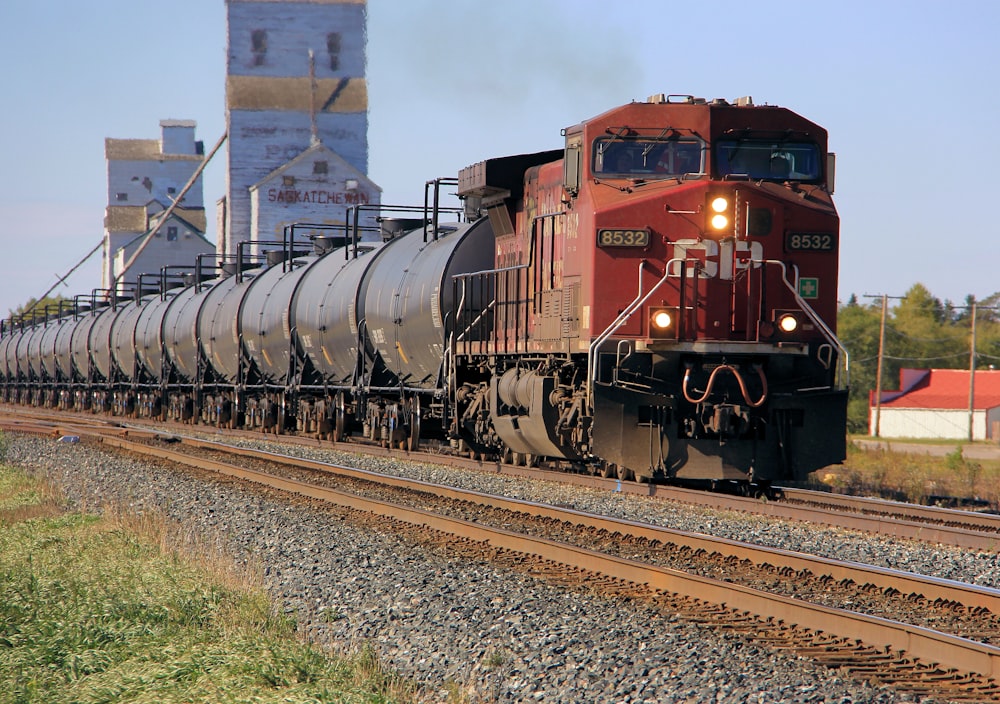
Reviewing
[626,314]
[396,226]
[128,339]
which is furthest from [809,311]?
[128,339]

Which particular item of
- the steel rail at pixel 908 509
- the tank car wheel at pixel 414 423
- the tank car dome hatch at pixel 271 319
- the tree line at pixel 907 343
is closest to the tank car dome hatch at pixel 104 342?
the tank car dome hatch at pixel 271 319

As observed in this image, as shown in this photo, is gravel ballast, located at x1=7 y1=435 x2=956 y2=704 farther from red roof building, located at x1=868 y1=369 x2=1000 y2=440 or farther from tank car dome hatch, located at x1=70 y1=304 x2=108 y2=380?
red roof building, located at x1=868 y1=369 x2=1000 y2=440

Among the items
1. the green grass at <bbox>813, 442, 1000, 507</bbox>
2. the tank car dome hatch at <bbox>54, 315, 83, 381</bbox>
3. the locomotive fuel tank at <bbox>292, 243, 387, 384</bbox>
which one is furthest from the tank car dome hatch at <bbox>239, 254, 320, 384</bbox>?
the tank car dome hatch at <bbox>54, 315, 83, 381</bbox>

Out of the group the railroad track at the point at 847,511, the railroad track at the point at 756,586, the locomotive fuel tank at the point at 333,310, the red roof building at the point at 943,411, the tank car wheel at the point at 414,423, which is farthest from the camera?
the red roof building at the point at 943,411

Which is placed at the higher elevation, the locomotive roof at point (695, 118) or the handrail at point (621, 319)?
the locomotive roof at point (695, 118)

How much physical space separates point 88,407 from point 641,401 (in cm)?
3708

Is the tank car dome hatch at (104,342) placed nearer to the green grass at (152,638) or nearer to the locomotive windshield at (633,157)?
the locomotive windshield at (633,157)

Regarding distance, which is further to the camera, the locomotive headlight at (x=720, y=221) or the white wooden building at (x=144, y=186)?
the white wooden building at (x=144, y=186)

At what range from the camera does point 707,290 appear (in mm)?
12000

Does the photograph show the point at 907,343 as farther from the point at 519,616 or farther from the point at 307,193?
the point at 519,616

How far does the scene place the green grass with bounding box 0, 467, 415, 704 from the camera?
5672mm

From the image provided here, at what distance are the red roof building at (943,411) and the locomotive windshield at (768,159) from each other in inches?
2011

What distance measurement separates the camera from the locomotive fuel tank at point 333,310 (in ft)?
68.7

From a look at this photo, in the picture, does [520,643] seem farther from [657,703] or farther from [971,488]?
[971,488]
